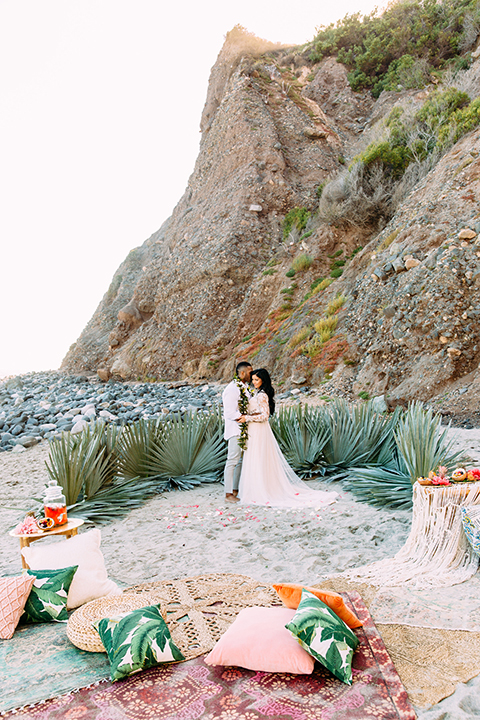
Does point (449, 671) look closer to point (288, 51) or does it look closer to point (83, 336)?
point (83, 336)

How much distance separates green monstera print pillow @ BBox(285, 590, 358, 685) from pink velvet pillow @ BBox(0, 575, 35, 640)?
1.49 meters

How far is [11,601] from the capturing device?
8.70ft

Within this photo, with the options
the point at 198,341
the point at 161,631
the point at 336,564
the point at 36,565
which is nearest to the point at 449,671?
the point at 161,631

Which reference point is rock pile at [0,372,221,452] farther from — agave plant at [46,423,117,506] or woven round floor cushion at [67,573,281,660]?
woven round floor cushion at [67,573,281,660]

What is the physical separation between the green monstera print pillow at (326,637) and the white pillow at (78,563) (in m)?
1.36

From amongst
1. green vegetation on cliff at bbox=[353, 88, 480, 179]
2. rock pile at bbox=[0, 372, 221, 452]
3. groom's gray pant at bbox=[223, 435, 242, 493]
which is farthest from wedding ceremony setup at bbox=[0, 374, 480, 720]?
green vegetation on cliff at bbox=[353, 88, 480, 179]

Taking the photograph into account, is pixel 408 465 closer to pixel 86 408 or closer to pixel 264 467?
pixel 264 467

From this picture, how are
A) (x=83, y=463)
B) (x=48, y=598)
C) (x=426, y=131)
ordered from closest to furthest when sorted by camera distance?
(x=48, y=598)
(x=83, y=463)
(x=426, y=131)

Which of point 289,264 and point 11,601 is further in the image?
point 289,264

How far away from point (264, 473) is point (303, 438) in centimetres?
109

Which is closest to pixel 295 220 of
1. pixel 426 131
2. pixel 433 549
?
pixel 426 131

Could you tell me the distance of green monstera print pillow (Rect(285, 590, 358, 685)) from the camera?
204 centimetres

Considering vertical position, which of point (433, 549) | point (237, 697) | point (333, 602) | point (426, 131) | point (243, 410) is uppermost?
point (426, 131)

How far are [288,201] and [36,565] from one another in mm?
18201
